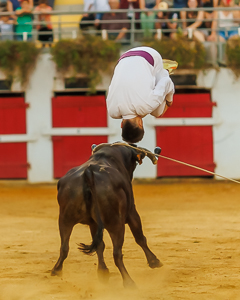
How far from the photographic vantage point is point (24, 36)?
37.6ft

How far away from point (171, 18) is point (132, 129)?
25.0 ft

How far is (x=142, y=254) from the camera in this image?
5.62m

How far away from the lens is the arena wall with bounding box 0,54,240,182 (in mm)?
11414

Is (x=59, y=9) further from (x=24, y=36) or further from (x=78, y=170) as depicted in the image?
(x=78, y=170)

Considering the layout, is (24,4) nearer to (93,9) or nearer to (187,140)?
(93,9)

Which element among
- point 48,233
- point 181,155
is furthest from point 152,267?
point 181,155

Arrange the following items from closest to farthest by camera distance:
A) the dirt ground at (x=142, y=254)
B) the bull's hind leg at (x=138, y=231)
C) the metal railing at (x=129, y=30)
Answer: the dirt ground at (x=142, y=254)
the bull's hind leg at (x=138, y=231)
the metal railing at (x=129, y=30)

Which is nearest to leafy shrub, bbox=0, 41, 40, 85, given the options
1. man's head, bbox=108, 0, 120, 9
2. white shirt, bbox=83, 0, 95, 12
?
white shirt, bbox=83, 0, 95, 12

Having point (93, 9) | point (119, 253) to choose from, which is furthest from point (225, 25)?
point (119, 253)

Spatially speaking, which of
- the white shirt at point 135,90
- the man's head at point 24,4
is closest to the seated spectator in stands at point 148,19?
the man's head at point 24,4

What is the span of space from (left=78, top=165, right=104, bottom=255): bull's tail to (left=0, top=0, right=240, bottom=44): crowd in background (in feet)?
24.1

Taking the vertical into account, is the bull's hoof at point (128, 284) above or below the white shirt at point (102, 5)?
below

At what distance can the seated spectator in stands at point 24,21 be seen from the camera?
11.4 m

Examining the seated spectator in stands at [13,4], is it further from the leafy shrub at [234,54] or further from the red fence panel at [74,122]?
the leafy shrub at [234,54]
